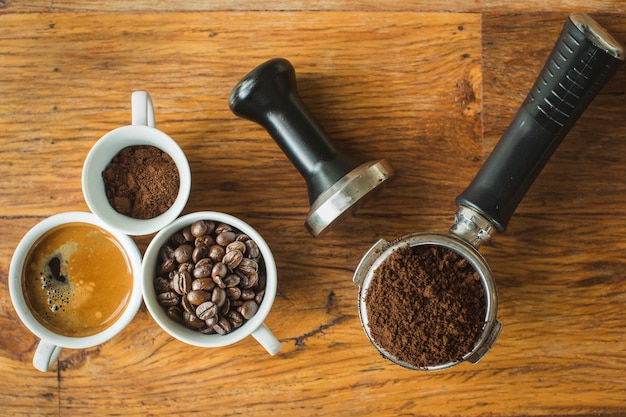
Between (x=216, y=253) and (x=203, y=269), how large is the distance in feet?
A: 0.10

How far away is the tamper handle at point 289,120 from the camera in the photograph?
917 millimetres

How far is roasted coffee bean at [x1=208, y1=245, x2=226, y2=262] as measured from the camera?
910mm

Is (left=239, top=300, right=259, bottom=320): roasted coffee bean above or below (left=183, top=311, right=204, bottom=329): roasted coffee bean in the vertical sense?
above

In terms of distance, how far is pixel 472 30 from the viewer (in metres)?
1.03

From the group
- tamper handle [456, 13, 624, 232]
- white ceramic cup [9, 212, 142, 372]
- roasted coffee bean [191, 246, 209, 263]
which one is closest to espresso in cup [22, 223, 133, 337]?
white ceramic cup [9, 212, 142, 372]

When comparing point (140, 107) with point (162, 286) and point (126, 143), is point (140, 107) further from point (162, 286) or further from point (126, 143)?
point (162, 286)

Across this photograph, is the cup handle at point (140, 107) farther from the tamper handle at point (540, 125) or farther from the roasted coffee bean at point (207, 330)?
the tamper handle at point (540, 125)

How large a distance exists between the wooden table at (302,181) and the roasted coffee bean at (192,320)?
12cm

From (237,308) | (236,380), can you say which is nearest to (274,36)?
(237,308)


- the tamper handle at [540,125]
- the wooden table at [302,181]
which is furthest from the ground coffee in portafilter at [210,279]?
the tamper handle at [540,125]

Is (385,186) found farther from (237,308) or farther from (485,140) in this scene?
(237,308)

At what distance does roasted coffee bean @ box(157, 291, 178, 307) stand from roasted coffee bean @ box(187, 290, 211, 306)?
0.03 meters

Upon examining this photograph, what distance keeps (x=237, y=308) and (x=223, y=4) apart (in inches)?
19.8

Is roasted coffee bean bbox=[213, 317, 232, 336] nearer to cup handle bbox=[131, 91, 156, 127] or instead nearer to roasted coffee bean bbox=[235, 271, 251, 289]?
roasted coffee bean bbox=[235, 271, 251, 289]
